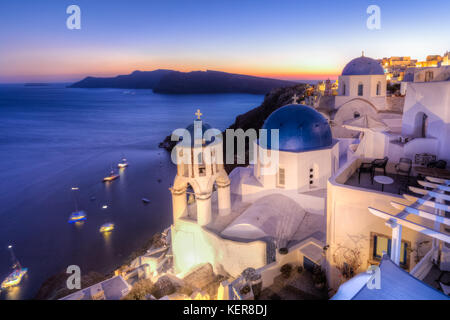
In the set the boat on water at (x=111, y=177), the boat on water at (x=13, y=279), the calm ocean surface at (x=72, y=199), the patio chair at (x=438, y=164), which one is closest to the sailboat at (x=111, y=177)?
the boat on water at (x=111, y=177)

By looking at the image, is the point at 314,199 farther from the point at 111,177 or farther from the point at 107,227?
the point at 111,177

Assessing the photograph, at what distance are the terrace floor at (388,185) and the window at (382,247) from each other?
1.39 meters

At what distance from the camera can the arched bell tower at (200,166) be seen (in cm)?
1366

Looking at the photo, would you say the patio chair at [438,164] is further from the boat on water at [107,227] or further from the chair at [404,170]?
the boat on water at [107,227]

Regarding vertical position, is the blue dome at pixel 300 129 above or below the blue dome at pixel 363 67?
below

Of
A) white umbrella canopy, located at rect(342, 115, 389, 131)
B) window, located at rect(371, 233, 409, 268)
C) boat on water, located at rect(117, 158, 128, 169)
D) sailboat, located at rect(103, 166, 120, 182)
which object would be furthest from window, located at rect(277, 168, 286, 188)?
boat on water, located at rect(117, 158, 128, 169)

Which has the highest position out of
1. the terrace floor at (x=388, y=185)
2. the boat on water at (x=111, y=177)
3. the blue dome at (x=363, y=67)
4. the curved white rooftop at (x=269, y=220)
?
the blue dome at (x=363, y=67)

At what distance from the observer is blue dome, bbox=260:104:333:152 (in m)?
15.2

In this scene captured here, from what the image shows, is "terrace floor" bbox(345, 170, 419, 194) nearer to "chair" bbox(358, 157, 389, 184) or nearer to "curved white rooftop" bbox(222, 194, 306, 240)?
"chair" bbox(358, 157, 389, 184)

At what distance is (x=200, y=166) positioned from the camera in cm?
1409

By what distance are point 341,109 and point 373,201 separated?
20865mm

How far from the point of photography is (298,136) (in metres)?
15.2

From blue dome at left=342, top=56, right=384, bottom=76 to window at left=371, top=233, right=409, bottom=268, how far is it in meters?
22.6

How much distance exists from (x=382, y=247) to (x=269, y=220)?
5.86m
